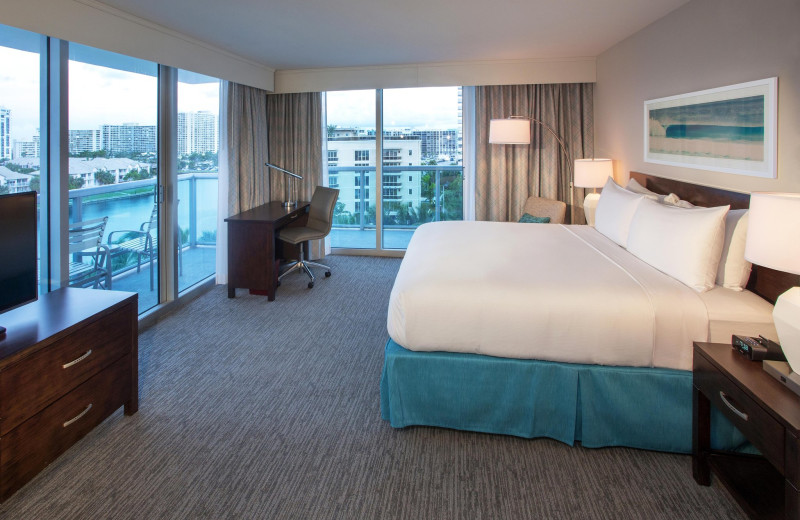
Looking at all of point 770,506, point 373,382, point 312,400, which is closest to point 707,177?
point 770,506

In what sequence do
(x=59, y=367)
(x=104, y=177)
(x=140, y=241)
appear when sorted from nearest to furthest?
1. (x=59, y=367)
2. (x=104, y=177)
3. (x=140, y=241)

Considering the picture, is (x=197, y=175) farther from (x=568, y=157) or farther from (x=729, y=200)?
(x=729, y=200)

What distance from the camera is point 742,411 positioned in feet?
5.94

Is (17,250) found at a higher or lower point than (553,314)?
higher

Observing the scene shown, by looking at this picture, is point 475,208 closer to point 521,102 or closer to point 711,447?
Answer: point 521,102

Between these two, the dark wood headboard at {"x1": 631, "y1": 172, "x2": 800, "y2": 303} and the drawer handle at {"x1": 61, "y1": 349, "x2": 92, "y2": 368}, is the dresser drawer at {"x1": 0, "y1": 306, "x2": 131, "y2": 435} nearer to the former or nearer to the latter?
the drawer handle at {"x1": 61, "y1": 349, "x2": 92, "y2": 368}

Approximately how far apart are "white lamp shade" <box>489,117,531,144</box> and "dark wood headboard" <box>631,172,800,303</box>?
1.32 meters

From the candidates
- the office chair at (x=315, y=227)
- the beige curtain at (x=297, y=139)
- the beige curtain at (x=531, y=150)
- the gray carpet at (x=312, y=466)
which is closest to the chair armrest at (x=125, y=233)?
the gray carpet at (x=312, y=466)

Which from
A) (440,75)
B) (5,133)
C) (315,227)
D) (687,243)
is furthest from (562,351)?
(440,75)

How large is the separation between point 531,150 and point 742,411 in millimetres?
4394

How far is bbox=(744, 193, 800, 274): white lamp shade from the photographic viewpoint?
178cm

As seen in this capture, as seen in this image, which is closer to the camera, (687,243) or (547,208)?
(687,243)

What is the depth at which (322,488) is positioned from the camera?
213 centimetres

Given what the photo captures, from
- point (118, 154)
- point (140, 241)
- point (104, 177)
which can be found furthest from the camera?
point (140, 241)
